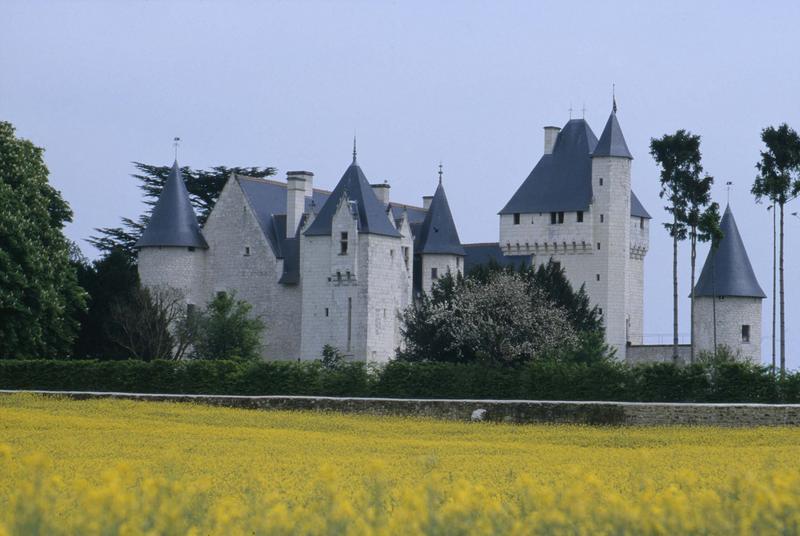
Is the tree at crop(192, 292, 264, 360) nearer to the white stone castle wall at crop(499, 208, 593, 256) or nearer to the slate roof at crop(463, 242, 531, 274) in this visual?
the slate roof at crop(463, 242, 531, 274)

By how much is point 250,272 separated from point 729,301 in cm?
2378

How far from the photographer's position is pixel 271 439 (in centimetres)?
3112

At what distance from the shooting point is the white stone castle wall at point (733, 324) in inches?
3029

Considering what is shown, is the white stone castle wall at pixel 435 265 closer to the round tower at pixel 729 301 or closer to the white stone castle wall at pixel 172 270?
the white stone castle wall at pixel 172 270

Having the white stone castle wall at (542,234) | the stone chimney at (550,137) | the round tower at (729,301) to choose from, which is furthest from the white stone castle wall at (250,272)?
the round tower at (729,301)

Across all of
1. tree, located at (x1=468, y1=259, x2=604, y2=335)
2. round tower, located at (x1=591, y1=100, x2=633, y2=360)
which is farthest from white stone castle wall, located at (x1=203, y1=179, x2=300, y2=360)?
round tower, located at (x1=591, y1=100, x2=633, y2=360)

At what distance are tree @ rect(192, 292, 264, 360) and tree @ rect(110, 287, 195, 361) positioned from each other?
1.61m

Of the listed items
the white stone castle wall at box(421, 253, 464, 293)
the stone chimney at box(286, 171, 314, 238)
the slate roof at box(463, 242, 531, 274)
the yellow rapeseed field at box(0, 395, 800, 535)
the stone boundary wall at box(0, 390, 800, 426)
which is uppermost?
the stone chimney at box(286, 171, 314, 238)

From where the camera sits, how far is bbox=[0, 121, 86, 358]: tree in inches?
2238

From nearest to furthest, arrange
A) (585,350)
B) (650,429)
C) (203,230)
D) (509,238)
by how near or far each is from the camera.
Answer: (650,429), (585,350), (203,230), (509,238)

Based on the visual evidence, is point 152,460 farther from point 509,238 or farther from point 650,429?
point 509,238

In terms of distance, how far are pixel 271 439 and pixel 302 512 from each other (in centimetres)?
1952

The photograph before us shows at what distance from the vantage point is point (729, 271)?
77750 mm

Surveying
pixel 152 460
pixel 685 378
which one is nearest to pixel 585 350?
pixel 685 378
